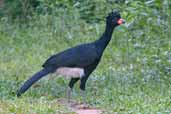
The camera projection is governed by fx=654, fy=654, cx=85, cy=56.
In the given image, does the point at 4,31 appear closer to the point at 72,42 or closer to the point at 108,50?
the point at 72,42

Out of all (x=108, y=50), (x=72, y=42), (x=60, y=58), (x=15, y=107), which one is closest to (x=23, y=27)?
(x=72, y=42)

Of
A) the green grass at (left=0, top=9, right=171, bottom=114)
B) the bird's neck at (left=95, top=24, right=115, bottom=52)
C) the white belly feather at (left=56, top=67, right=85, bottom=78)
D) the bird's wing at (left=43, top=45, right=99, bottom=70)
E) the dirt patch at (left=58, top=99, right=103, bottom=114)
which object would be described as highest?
the bird's neck at (left=95, top=24, right=115, bottom=52)

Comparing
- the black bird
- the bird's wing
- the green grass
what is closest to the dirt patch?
the green grass

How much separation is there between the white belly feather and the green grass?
337mm

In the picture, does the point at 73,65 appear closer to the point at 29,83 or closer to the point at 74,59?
the point at 74,59

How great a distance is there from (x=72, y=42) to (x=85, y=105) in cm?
463

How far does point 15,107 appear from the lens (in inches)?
308

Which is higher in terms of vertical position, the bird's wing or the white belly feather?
the bird's wing

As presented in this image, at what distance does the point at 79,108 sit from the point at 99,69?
8.75 feet

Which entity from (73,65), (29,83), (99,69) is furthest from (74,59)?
(99,69)

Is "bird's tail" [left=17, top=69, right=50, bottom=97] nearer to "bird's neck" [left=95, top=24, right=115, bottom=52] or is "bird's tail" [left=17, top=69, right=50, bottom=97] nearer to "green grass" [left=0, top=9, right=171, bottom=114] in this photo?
"green grass" [left=0, top=9, right=171, bottom=114]

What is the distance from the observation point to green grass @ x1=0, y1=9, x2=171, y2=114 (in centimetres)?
832

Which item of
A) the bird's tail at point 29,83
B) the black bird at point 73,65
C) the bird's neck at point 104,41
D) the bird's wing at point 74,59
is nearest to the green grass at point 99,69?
the bird's tail at point 29,83

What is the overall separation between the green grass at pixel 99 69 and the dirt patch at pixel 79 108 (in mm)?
108
